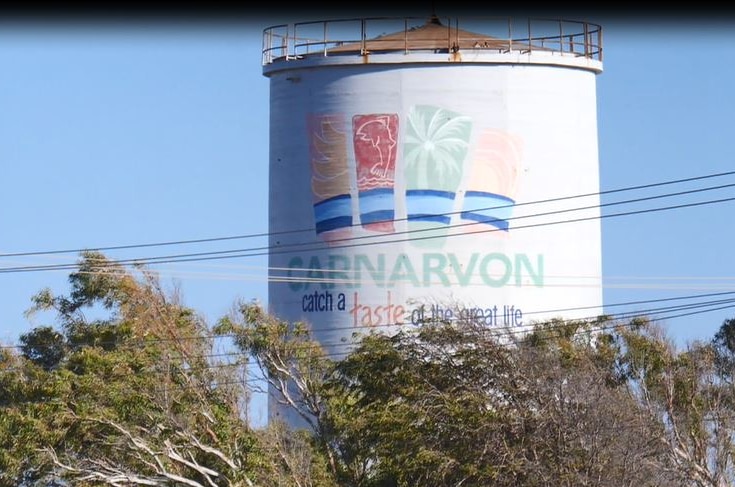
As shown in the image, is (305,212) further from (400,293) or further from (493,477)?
(493,477)

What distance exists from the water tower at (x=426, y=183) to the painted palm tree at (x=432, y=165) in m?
0.02

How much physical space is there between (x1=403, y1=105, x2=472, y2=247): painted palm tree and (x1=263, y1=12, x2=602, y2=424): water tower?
24 millimetres

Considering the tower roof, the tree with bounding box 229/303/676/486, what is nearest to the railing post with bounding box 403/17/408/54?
the tower roof

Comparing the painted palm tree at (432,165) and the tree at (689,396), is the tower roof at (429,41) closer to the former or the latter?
the painted palm tree at (432,165)

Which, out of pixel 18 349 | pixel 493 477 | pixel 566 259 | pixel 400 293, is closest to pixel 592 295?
pixel 566 259

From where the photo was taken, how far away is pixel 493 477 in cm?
2294

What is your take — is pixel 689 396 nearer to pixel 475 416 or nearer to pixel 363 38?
pixel 475 416

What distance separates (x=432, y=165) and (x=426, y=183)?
1.12ft

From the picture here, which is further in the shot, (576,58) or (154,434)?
(576,58)

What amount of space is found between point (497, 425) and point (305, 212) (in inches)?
324

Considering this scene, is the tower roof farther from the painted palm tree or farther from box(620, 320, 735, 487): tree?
box(620, 320, 735, 487): tree

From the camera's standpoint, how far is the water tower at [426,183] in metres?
29.5

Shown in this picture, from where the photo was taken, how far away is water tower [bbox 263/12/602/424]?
2950 cm

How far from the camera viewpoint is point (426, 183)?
1161 inches
